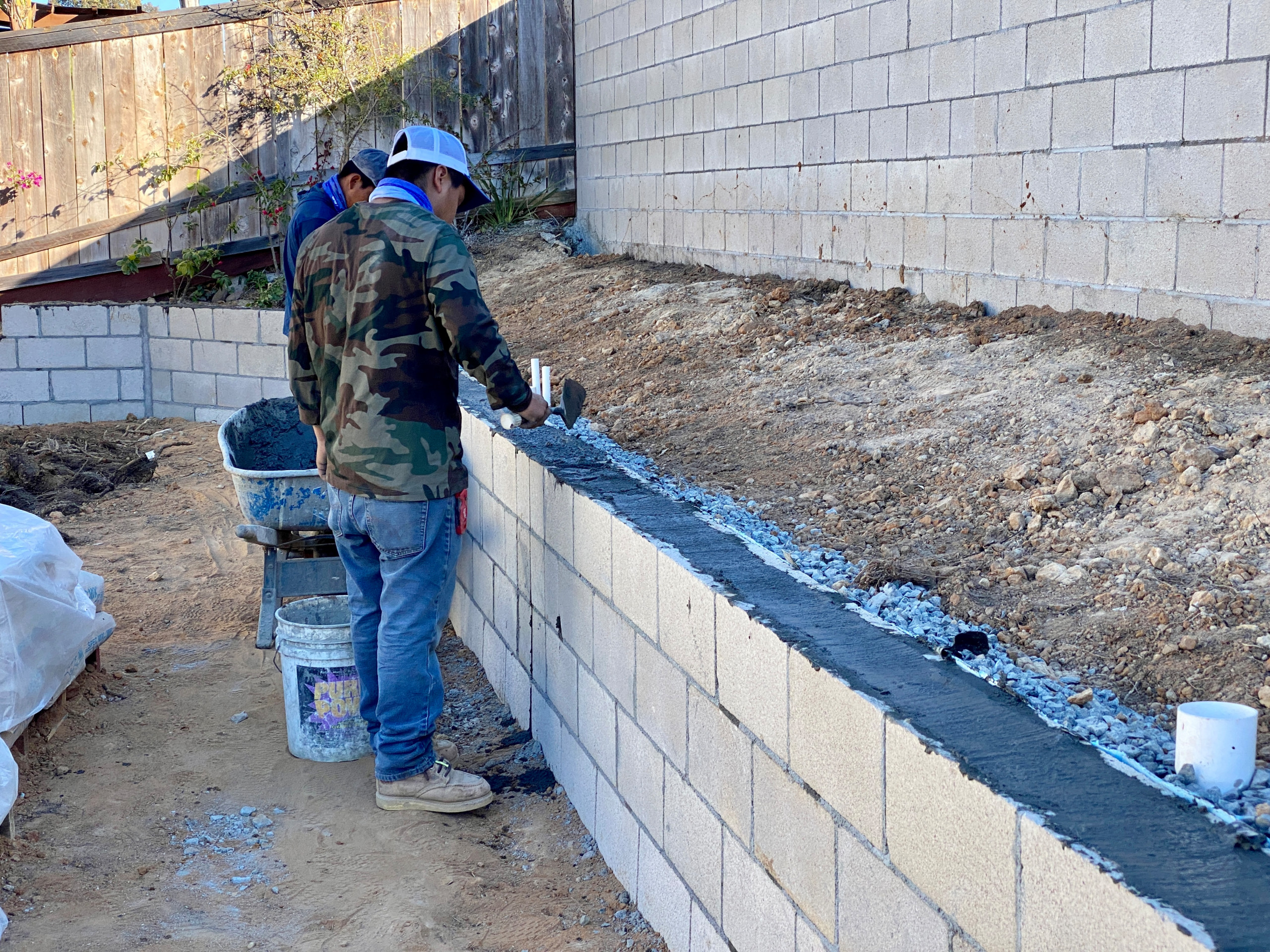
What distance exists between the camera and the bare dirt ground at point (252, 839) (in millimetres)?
3115

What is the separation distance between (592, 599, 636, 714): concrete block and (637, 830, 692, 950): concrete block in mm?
375

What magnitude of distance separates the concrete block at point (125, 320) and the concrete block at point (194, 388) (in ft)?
1.67

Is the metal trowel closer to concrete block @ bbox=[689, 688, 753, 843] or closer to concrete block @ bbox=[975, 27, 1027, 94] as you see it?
concrete block @ bbox=[689, 688, 753, 843]

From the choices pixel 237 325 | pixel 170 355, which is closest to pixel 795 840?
pixel 237 325

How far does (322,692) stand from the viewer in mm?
4113

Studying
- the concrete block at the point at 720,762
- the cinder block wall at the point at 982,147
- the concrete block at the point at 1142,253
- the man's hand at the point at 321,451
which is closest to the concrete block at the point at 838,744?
the concrete block at the point at 720,762

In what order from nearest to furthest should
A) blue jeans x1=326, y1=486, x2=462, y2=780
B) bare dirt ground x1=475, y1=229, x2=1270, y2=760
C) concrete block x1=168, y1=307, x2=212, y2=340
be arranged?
bare dirt ground x1=475, y1=229, x2=1270, y2=760
blue jeans x1=326, y1=486, x2=462, y2=780
concrete block x1=168, y1=307, x2=212, y2=340

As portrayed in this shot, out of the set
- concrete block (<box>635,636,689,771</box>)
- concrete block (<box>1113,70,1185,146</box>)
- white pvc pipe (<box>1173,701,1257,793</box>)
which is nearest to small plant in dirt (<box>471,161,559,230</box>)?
concrete block (<box>1113,70,1185,146</box>)

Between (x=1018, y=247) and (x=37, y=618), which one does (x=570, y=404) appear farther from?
(x=1018, y=247)

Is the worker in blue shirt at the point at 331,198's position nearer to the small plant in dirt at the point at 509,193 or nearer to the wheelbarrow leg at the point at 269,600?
the wheelbarrow leg at the point at 269,600

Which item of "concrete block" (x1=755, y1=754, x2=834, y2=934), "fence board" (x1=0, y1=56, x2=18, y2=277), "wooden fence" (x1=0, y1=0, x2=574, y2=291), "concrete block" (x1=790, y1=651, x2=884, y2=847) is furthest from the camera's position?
"wooden fence" (x1=0, y1=0, x2=574, y2=291)

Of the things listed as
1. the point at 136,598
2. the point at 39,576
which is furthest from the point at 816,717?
the point at 136,598

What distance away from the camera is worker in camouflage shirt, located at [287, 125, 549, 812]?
10.8ft

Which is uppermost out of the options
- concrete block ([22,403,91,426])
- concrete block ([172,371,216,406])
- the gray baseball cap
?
the gray baseball cap
